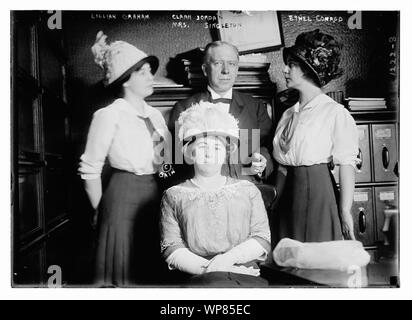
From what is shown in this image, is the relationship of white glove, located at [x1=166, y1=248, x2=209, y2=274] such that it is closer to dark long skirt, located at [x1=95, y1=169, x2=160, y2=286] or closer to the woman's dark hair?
dark long skirt, located at [x1=95, y1=169, x2=160, y2=286]

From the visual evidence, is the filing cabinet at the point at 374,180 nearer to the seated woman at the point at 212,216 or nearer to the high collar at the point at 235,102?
the seated woman at the point at 212,216

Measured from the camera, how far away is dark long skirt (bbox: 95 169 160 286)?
305cm

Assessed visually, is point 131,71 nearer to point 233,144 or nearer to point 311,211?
point 233,144

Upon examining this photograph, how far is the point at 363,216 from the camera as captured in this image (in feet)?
10.2

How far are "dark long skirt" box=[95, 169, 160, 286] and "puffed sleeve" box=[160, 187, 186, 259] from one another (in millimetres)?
53

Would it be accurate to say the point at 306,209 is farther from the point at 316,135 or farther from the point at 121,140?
the point at 121,140

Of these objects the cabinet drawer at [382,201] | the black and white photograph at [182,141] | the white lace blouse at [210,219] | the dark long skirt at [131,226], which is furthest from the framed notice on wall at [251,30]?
the cabinet drawer at [382,201]

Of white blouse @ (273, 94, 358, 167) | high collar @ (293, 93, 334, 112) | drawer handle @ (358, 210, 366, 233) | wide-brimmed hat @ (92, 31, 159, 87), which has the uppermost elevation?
wide-brimmed hat @ (92, 31, 159, 87)

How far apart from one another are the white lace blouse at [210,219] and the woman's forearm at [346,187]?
1.46 feet

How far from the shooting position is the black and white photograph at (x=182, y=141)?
304 centimetres

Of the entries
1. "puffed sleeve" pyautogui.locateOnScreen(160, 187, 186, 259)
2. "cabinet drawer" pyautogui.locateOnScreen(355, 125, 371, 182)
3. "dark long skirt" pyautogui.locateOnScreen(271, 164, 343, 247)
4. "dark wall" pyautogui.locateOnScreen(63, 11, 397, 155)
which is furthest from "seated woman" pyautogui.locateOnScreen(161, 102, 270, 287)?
"cabinet drawer" pyautogui.locateOnScreen(355, 125, 371, 182)

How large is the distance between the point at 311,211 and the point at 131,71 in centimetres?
123

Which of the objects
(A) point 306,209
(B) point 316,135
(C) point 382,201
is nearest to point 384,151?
(C) point 382,201

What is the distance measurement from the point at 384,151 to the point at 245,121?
2.59ft
